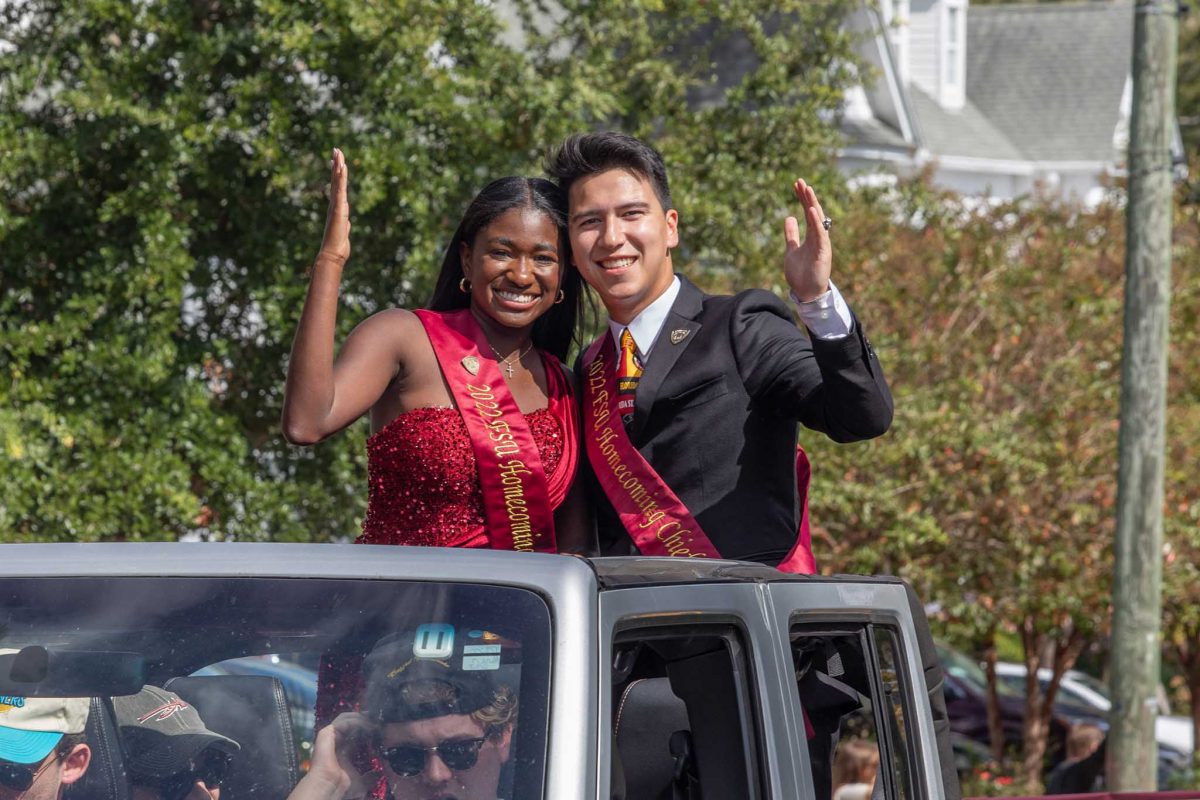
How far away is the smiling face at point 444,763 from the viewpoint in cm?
208

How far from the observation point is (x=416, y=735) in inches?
84.7

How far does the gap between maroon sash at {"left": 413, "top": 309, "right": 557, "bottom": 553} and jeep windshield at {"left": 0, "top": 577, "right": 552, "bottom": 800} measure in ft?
3.39

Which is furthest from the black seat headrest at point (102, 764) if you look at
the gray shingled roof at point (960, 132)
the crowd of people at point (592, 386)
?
the gray shingled roof at point (960, 132)

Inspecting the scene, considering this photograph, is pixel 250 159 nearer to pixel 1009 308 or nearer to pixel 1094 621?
pixel 1009 308

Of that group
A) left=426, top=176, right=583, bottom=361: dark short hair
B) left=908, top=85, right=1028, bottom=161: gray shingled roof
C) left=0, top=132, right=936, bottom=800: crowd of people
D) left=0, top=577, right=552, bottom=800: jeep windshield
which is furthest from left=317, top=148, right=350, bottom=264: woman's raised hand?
left=908, top=85, right=1028, bottom=161: gray shingled roof

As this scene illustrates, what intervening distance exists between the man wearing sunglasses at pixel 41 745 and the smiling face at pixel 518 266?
1.48m

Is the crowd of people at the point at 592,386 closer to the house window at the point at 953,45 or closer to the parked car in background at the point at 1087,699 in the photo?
the parked car in background at the point at 1087,699

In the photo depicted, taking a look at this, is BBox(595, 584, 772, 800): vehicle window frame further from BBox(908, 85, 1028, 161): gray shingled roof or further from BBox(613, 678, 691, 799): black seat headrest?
BBox(908, 85, 1028, 161): gray shingled roof

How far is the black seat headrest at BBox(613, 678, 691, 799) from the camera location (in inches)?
93.0

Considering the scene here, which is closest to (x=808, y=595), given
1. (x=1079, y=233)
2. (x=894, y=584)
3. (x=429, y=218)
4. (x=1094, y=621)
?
(x=894, y=584)

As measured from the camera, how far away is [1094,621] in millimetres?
11672

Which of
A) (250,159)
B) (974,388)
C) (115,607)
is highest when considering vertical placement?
(250,159)

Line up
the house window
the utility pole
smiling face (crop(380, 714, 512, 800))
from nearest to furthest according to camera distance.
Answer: smiling face (crop(380, 714, 512, 800))
the utility pole
the house window

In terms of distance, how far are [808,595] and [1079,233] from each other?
10.3 meters
